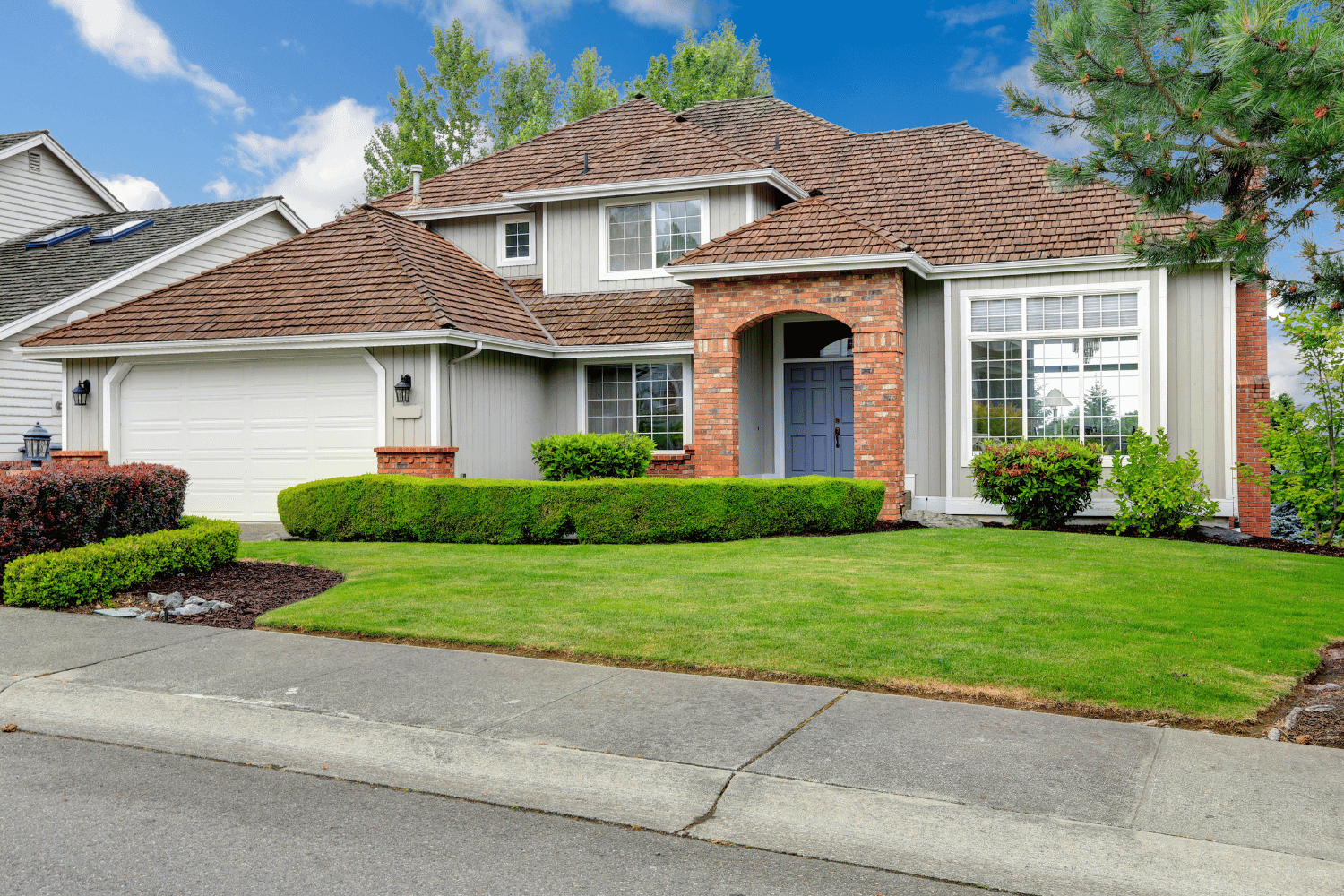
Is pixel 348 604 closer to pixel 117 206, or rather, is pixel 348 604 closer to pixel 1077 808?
pixel 1077 808

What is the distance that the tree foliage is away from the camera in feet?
19.7

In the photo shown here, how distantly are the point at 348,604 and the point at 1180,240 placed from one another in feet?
23.2

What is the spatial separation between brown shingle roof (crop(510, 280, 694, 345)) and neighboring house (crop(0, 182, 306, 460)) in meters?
8.16

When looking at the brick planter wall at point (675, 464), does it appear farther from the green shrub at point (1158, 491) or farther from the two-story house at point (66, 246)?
the two-story house at point (66, 246)

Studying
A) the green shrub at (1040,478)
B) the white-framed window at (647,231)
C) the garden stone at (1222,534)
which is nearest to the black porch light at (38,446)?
the white-framed window at (647,231)

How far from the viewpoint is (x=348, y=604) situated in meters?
8.70

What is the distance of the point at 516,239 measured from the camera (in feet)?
66.1

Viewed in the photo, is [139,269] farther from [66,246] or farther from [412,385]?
[412,385]

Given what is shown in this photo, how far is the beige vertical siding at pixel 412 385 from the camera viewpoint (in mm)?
15727

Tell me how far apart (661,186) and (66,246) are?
1549 cm

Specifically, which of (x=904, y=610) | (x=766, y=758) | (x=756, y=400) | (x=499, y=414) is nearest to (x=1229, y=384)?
(x=756, y=400)

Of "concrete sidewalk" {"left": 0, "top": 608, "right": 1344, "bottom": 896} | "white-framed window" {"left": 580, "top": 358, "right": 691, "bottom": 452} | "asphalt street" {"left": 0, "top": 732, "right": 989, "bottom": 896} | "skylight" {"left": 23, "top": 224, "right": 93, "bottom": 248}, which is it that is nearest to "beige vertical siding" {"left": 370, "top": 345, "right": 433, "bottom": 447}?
"white-framed window" {"left": 580, "top": 358, "right": 691, "bottom": 452}

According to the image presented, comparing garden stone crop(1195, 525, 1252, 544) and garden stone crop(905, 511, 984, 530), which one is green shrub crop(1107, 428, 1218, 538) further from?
garden stone crop(905, 511, 984, 530)

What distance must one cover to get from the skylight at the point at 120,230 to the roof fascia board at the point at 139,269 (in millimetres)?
2201
